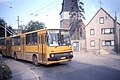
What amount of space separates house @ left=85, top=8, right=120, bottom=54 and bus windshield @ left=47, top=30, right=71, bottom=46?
30482mm

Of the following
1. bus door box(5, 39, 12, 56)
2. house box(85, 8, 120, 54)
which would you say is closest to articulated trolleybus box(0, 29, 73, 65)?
bus door box(5, 39, 12, 56)

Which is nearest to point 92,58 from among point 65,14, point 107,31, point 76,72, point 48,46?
point 48,46

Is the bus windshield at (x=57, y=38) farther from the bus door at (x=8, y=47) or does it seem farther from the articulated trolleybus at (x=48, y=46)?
the bus door at (x=8, y=47)

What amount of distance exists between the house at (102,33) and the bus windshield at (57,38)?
30482mm

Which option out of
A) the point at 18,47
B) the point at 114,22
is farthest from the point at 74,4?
the point at 18,47

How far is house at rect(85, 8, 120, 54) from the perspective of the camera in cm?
4650

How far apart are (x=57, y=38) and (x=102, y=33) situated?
33684 millimetres

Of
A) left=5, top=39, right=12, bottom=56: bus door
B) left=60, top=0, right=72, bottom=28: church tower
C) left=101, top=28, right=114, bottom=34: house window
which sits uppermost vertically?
left=60, top=0, right=72, bottom=28: church tower

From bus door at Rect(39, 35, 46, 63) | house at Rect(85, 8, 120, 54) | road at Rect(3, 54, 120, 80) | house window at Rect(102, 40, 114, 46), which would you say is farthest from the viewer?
house window at Rect(102, 40, 114, 46)

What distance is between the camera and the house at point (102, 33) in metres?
46.5

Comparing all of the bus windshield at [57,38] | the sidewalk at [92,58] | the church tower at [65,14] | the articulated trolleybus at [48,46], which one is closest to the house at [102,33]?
the church tower at [65,14]

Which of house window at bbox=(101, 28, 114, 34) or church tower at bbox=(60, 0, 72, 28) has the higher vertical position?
church tower at bbox=(60, 0, 72, 28)

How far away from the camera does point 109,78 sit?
→ 1052 centimetres

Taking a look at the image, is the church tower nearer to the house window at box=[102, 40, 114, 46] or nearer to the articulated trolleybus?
the house window at box=[102, 40, 114, 46]
